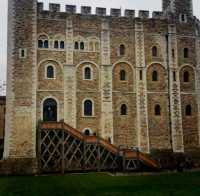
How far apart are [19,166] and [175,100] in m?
13.8

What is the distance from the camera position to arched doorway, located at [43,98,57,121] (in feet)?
96.6

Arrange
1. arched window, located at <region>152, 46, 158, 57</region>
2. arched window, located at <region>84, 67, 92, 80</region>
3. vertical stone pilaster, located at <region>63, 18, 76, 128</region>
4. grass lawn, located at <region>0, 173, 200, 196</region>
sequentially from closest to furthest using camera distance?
grass lawn, located at <region>0, 173, 200, 196</region>, vertical stone pilaster, located at <region>63, 18, 76, 128</region>, arched window, located at <region>84, 67, 92, 80</region>, arched window, located at <region>152, 46, 158, 57</region>

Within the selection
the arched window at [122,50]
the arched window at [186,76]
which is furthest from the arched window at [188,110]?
the arched window at [122,50]

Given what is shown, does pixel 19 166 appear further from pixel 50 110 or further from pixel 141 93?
pixel 141 93

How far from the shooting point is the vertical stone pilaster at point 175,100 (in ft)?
104

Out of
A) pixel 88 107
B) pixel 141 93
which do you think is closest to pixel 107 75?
pixel 88 107

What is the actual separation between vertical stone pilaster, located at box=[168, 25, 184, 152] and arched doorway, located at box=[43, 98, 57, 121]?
9585 mm

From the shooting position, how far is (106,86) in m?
30.9

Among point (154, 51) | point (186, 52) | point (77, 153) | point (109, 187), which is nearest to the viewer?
point (109, 187)

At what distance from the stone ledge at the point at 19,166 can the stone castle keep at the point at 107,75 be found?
840 mm

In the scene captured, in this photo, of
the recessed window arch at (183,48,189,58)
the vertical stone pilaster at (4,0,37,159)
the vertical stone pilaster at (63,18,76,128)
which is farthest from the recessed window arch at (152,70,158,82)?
the vertical stone pilaster at (4,0,37,159)

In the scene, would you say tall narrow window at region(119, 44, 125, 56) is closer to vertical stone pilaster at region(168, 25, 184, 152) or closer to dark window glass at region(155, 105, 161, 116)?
vertical stone pilaster at region(168, 25, 184, 152)

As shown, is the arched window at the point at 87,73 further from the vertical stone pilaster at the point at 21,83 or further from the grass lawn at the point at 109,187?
the grass lawn at the point at 109,187

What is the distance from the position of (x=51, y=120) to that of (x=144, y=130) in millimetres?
7435
